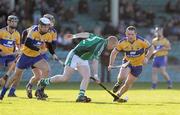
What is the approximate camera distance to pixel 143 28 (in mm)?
31891

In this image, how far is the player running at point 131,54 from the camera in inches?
665

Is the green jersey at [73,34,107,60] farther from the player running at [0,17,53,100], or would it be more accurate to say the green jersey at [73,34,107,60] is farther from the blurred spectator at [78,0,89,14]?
the blurred spectator at [78,0,89,14]

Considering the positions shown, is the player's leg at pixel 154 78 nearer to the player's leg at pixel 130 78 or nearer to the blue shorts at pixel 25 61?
the player's leg at pixel 130 78

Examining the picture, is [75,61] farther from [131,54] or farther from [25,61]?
[131,54]

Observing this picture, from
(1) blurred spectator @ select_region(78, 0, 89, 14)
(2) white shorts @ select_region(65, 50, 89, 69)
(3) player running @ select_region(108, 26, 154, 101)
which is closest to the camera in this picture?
(2) white shorts @ select_region(65, 50, 89, 69)

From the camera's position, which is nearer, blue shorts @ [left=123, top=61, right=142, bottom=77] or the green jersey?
the green jersey

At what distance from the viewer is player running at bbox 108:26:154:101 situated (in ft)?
55.4

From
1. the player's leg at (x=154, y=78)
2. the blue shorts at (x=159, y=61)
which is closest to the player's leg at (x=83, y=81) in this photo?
the player's leg at (x=154, y=78)

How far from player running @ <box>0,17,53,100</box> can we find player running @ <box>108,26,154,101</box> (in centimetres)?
175

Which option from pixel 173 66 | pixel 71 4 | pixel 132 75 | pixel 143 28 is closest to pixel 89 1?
pixel 71 4

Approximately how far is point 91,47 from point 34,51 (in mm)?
1668

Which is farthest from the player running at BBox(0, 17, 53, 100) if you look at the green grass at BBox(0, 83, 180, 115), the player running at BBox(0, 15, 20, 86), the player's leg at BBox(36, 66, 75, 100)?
the player running at BBox(0, 15, 20, 86)

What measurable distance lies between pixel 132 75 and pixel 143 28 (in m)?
14.9

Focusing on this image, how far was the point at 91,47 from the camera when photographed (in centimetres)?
1609
